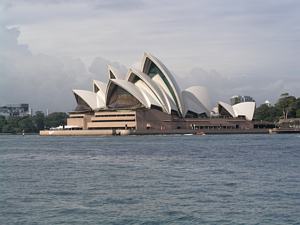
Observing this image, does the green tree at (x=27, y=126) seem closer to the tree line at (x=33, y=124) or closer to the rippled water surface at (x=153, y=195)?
the tree line at (x=33, y=124)

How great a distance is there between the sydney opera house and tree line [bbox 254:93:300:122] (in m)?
21.5

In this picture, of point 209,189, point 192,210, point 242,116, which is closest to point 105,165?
point 209,189

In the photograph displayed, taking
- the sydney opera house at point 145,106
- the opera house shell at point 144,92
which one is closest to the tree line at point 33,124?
the sydney opera house at point 145,106

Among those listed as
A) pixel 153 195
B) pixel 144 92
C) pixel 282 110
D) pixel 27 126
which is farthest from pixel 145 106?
pixel 153 195

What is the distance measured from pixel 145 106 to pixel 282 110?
4035 cm

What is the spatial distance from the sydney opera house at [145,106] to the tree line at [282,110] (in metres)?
21.5

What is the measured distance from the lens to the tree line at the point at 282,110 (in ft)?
363

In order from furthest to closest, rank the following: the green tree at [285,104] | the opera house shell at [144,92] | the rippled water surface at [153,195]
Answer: the green tree at [285,104] → the opera house shell at [144,92] → the rippled water surface at [153,195]

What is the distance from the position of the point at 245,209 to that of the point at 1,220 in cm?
524

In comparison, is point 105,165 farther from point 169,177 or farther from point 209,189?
point 209,189

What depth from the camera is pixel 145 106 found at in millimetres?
81812

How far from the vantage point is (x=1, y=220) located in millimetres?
12297

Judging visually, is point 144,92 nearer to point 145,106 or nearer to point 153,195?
point 145,106

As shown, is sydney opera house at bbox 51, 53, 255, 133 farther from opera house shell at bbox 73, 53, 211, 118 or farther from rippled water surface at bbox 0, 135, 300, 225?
rippled water surface at bbox 0, 135, 300, 225
